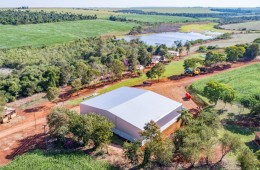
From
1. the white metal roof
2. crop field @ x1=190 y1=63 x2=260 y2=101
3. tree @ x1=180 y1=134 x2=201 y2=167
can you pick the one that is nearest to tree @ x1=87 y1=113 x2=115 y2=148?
the white metal roof

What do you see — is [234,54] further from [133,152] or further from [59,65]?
[133,152]

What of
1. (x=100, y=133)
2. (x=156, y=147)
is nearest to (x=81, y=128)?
→ (x=100, y=133)

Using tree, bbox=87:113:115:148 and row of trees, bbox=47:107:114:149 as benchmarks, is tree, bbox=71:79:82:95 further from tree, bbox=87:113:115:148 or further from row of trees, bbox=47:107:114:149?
tree, bbox=87:113:115:148

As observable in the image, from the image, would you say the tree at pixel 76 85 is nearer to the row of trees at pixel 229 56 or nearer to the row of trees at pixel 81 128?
the row of trees at pixel 81 128

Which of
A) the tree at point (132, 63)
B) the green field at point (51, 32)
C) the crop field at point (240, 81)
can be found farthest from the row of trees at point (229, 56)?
the green field at point (51, 32)

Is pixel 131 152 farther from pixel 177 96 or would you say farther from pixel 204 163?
pixel 177 96

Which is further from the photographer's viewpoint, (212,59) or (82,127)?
(212,59)
